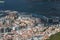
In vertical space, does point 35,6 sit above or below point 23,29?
below

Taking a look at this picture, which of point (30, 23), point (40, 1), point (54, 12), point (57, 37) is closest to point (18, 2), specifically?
point (40, 1)

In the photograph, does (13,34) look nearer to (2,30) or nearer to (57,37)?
(2,30)

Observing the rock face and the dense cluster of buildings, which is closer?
the dense cluster of buildings

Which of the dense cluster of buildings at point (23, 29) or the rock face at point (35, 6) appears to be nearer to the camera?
the dense cluster of buildings at point (23, 29)

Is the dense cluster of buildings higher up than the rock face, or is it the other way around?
the dense cluster of buildings

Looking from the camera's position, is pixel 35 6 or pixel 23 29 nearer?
pixel 23 29

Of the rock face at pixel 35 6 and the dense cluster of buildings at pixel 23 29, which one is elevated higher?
the dense cluster of buildings at pixel 23 29

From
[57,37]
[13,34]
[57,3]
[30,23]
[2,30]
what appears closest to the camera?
[57,37]

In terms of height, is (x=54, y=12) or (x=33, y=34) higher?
(x=33, y=34)
